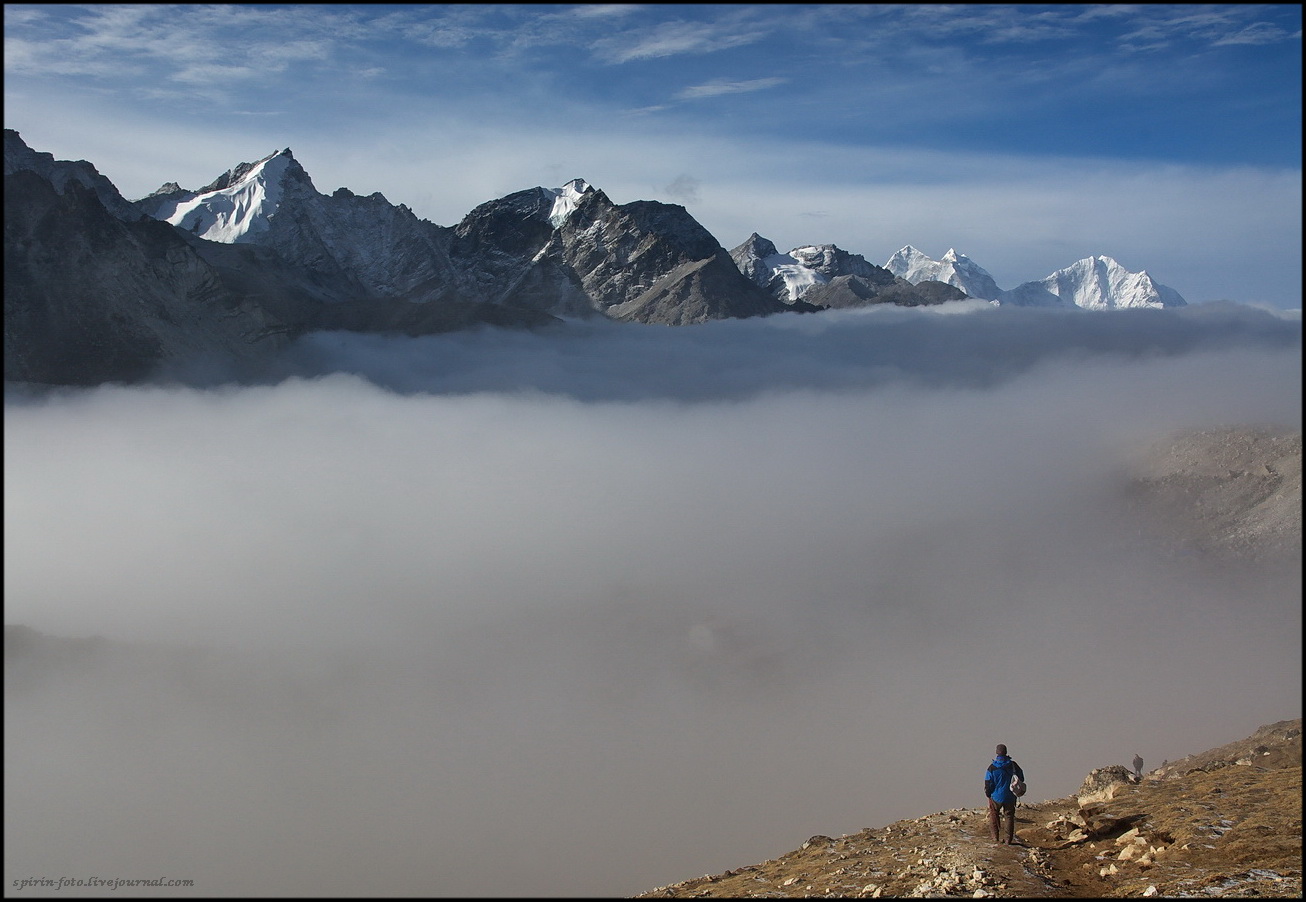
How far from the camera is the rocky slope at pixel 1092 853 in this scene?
1118 inches

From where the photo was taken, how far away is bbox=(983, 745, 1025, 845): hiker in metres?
33.1

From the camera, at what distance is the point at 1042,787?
525 feet

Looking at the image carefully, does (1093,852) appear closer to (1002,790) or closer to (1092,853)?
(1092,853)

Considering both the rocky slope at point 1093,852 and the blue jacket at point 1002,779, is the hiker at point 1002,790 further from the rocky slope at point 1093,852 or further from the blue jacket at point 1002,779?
the rocky slope at point 1093,852

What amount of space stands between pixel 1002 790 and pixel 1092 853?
3187 millimetres

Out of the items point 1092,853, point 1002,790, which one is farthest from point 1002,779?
point 1092,853

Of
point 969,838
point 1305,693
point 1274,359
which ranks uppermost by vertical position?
point 1274,359

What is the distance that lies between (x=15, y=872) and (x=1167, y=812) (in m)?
215

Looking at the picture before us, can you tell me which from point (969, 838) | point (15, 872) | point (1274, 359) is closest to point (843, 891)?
point (969, 838)

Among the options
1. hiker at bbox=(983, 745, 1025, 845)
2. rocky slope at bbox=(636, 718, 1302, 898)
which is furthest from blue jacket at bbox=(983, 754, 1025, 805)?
rocky slope at bbox=(636, 718, 1302, 898)

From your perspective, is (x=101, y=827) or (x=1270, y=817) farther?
(x=101, y=827)

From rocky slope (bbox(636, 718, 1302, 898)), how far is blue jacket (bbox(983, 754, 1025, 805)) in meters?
1.62

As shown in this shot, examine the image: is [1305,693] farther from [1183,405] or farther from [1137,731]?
[1137,731]

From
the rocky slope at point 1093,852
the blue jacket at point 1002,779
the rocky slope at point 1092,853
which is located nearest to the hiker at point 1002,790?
the blue jacket at point 1002,779
